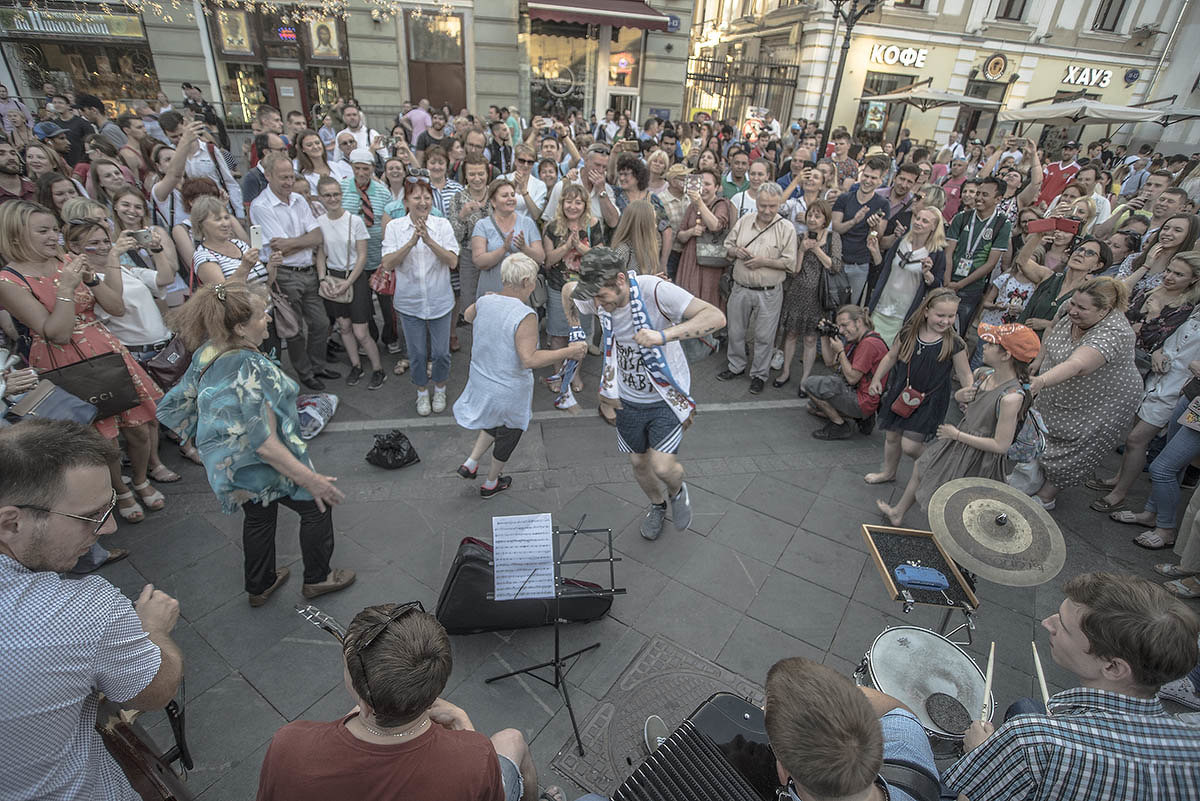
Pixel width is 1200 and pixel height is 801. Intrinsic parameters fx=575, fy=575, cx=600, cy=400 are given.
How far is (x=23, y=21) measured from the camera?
13.5 m

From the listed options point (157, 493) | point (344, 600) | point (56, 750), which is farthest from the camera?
point (157, 493)

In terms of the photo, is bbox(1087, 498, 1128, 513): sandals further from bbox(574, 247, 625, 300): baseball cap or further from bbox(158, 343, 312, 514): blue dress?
bbox(158, 343, 312, 514): blue dress

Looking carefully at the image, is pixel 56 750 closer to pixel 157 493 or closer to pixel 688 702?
pixel 688 702

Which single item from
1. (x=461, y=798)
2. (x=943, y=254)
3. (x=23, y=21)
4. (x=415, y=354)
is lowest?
(x=415, y=354)

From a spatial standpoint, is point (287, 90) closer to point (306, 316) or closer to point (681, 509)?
point (306, 316)

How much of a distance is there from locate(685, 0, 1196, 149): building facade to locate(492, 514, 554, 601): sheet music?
74.7 feet

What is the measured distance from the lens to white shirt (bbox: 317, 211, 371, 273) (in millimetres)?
5613

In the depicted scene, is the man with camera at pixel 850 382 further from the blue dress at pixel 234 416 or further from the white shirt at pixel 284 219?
the white shirt at pixel 284 219

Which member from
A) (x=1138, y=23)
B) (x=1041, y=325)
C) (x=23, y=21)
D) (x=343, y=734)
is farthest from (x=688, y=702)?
(x=1138, y=23)

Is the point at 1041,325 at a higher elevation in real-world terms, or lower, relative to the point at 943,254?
lower

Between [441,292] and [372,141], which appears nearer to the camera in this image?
[441,292]

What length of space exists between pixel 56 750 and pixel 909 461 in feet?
19.1

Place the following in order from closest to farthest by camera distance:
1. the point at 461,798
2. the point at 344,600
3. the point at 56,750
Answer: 1. the point at 56,750
2. the point at 461,798
3. the point at 344,600

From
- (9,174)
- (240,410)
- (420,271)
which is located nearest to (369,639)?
(240,410)
